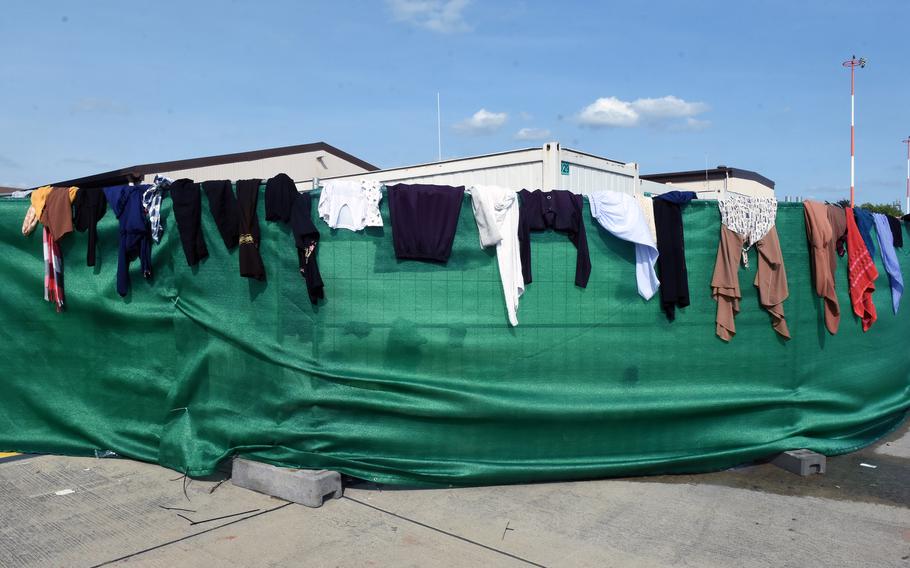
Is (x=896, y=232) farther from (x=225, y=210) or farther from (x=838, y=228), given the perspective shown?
(x=225, y=210)

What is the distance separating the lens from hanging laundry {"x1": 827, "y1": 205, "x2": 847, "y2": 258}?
6.18 metres

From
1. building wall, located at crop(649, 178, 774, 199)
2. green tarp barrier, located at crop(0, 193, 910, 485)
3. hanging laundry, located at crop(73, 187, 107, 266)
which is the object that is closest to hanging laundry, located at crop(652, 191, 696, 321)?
green tarp barrier, located at crop(0, 193, 910, 485)

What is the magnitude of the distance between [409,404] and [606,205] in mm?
2210

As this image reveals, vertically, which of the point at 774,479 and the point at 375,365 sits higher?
the point at 375,365

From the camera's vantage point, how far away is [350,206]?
523cm

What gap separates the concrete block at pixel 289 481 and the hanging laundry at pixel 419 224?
1.75m

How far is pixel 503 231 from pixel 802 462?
3154 mm

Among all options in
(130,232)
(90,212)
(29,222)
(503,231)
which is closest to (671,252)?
(503,231)

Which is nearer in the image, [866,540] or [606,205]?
[866,540]

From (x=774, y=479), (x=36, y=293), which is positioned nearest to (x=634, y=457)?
(x=774, y=479)

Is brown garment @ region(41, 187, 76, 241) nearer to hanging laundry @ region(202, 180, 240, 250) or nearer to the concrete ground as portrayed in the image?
hanging laundry @ region(202, 180, 240, 250)

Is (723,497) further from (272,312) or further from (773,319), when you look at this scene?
(272,312)

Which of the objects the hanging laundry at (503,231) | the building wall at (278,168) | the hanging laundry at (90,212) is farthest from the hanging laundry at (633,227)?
the building wall at (278,168)

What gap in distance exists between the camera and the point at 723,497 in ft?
17.1
